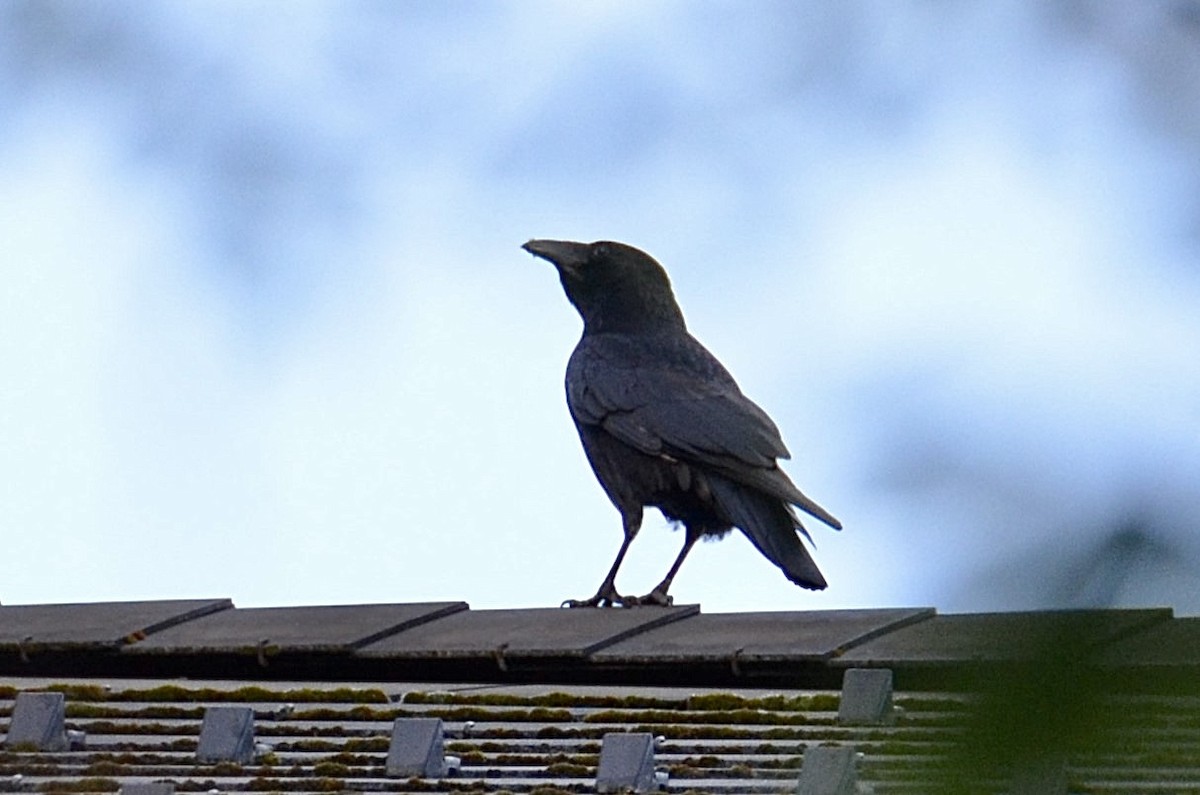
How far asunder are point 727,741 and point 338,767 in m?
0.69

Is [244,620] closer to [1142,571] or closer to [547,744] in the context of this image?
[547,744]

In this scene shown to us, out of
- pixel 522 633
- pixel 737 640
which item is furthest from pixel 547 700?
pixel 522 633

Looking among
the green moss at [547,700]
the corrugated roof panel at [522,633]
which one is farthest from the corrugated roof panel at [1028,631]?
the corrugated roof panel at [522,633]

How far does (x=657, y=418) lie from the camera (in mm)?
8891

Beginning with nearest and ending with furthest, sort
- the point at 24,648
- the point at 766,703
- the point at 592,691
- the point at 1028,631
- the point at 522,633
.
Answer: the point at 1028,631 → the point at 766,703 → the point at 592,691 → the point at 522,633 → the point at 24,648

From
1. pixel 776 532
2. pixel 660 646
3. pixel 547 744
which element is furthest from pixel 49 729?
pixel 776 532

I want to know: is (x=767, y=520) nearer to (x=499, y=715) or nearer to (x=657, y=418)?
(x=657, y=418)

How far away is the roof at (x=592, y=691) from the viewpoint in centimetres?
75

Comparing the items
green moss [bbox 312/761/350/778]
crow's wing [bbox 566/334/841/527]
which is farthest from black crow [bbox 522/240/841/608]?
green moss [bbox 312/761/350/778]

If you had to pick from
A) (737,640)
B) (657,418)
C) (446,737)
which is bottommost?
(446,737)

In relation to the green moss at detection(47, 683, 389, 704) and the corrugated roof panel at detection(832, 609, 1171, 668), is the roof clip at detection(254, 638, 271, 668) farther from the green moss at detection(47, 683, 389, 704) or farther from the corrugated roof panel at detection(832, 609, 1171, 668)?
the corrugated roof panel at detection(832, 609, 1171, 668)

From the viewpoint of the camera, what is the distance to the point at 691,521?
885 cm

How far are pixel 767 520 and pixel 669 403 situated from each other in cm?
116

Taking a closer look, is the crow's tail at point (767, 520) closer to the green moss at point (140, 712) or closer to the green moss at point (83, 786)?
the green moss at point (140, 712)
